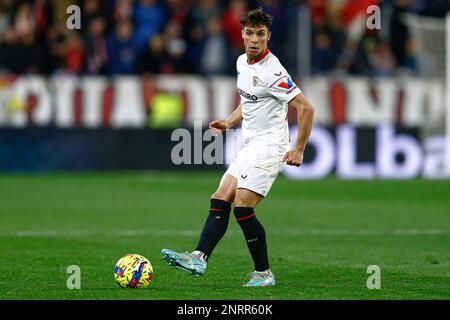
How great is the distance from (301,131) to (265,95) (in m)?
0.51

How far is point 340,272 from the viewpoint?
10.4m

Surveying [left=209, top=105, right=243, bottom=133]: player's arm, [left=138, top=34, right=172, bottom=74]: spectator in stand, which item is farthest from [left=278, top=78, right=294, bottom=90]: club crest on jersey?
[left=138, top=34, right=172, bottom=74]: spectator in stand

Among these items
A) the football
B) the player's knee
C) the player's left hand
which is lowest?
the football

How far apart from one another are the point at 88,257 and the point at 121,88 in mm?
12743

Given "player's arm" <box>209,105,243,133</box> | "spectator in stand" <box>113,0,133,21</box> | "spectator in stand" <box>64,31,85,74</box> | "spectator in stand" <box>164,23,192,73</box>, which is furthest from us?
"spectator in stand" <box>113,0,133,21</box>

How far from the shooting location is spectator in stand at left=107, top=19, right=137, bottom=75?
2442cm

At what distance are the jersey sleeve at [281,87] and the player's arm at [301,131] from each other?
9 cm

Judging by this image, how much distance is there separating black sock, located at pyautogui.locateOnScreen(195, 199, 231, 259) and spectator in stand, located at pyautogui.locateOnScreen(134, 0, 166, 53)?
50.6 feet

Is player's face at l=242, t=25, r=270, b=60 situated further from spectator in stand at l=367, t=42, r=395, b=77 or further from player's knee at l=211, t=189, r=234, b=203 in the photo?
spectator in stand at l=367, t=42, r=395, b=77

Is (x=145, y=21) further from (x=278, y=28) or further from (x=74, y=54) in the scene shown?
(x=278, y=28)

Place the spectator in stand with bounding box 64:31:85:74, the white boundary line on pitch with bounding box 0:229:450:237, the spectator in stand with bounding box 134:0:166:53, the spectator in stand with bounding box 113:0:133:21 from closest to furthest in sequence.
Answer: the white boundary line on pitch with bounding box 0:229:450:237, the spectator in stand with bounding box 64:31:85:74, the spectator in stand with bounding box 113:0:133:21, the spectator in stand with bounding box 134:0:166:53
